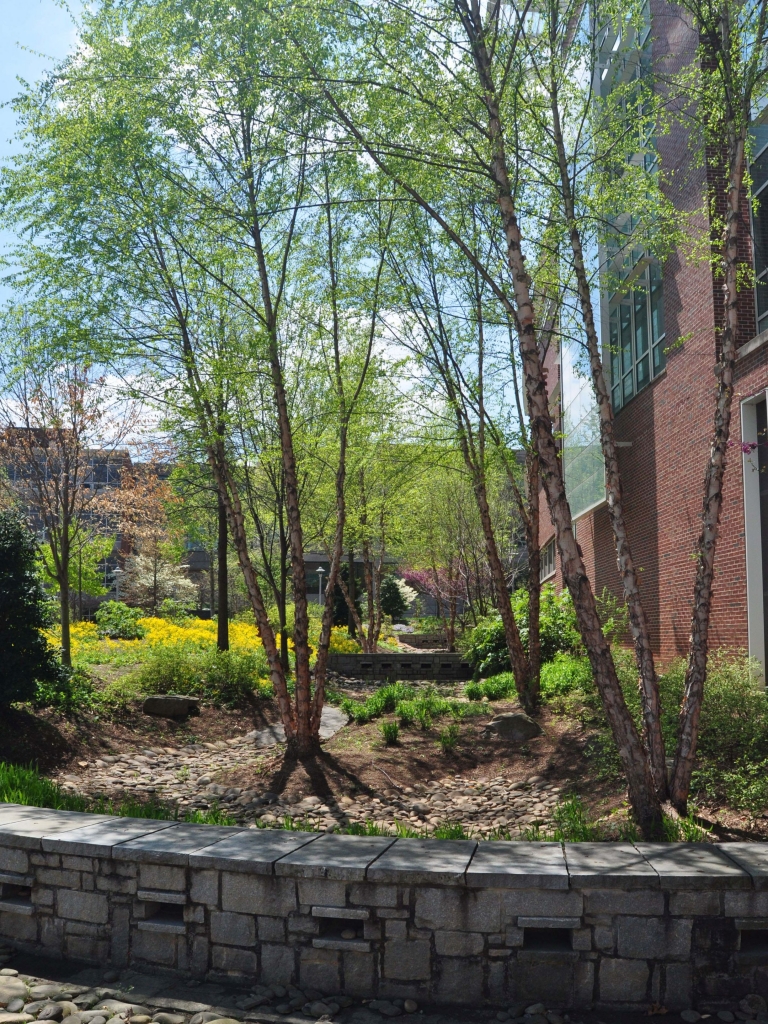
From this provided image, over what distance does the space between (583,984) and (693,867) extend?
719 millimetres

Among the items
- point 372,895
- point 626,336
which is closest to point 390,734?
point 372,895

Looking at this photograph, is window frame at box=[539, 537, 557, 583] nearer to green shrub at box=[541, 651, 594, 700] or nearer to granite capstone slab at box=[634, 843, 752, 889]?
green shrub at box=[541, 651, 594, 700]

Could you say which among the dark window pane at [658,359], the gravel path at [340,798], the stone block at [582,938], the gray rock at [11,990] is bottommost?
the gravel path at [340,798]

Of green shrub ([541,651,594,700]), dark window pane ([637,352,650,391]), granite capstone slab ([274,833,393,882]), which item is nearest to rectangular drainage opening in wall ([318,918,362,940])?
granite capstone slab ([274,833,393,882])

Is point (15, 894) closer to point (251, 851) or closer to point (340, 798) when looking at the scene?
point (251, 851)

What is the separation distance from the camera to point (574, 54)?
693 centimetres

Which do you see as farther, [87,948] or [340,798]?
[340,798]

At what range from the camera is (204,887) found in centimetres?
408

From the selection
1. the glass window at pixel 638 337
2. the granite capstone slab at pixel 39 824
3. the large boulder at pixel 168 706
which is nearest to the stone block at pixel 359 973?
the granite capstone slab at pixel 39 824

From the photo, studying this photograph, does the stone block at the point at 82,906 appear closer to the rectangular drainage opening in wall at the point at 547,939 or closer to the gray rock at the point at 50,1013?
the gray rock at the point at 50,1013

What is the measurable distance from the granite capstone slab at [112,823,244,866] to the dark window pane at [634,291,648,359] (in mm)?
12329

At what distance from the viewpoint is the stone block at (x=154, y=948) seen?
162 inches

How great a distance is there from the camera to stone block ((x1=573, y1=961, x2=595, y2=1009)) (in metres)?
3.71

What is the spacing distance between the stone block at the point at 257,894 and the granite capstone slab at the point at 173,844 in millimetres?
252
